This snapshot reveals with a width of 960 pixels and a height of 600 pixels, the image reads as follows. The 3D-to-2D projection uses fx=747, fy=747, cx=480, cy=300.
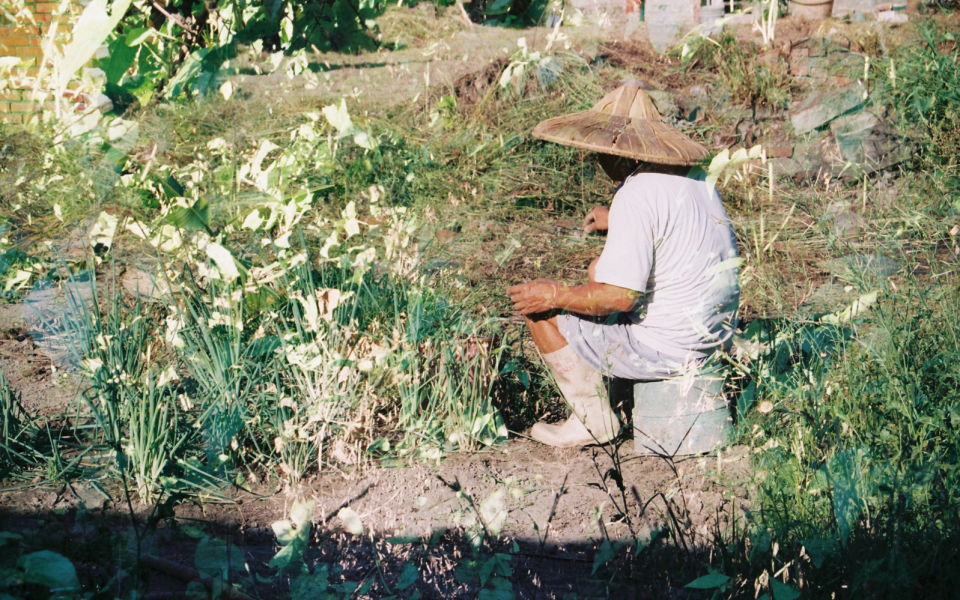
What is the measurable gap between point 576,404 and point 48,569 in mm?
1662

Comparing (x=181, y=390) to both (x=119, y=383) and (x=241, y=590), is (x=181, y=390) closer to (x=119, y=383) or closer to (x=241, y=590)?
(x=119, y=383)

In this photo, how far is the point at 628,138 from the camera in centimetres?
227

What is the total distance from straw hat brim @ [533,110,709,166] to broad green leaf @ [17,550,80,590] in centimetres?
169

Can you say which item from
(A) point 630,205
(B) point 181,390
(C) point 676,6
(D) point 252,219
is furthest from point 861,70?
(B) point 181,390

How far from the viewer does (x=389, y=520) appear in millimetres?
2059

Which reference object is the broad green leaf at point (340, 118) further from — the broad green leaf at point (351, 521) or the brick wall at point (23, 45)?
the brick wall at point (23, 45)

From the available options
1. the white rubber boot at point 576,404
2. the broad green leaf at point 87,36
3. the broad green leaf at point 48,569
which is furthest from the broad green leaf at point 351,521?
the broad green leaf at point 87,36

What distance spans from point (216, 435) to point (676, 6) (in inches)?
227

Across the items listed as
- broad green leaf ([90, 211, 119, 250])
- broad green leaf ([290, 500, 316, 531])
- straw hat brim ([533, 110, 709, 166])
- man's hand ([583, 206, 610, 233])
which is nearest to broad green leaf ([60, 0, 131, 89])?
broad green leaf ([290, 500, 316, 531])

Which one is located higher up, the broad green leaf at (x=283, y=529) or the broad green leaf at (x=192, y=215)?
the broad green leaf at (x=192, y=215)

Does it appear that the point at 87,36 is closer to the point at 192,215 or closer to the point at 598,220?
the point at 192,215

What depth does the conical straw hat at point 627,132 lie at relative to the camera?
→ 2.23m

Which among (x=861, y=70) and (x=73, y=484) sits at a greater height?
(x=861, y=70)

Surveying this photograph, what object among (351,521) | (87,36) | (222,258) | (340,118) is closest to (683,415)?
(351,521)
